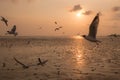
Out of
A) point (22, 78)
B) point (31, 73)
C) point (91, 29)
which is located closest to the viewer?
point (91, 29)

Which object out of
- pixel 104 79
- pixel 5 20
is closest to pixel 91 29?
pixel 104 79

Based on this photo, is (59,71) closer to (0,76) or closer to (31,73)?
(31,73)

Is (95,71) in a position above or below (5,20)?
below

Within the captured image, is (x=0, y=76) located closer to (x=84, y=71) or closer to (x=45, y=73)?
(x=45, y=73)

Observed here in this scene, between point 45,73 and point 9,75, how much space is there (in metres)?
3.98

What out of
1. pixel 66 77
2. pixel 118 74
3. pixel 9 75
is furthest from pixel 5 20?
pixel 118 74

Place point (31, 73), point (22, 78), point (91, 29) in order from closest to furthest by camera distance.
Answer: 1. point (91, 29)
2. point (22, 78)
3. point (31, 73)

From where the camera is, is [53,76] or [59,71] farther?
[59,71]

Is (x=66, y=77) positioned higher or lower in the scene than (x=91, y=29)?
lower

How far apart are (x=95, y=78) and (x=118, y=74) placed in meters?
4.32

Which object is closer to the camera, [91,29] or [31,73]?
[91,29]

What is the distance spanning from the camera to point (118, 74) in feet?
120

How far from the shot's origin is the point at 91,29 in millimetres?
25047

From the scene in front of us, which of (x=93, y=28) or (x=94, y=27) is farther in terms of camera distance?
(x=93, y=28)
